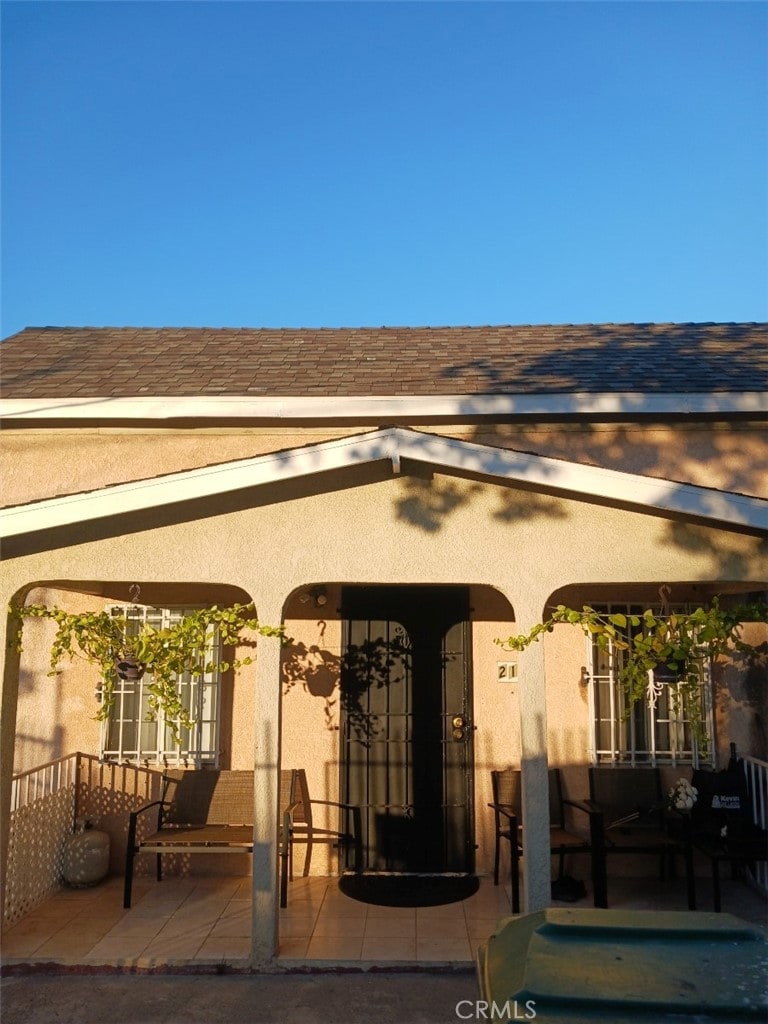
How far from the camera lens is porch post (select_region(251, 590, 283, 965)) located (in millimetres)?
5480

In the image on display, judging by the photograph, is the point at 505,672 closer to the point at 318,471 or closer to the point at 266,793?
the point at 266,793

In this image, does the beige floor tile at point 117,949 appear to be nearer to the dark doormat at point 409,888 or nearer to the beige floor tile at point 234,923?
the beige floor tile at point 234,923

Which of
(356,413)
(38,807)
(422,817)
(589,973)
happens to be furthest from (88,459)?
(589,973)

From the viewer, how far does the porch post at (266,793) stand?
216 inches

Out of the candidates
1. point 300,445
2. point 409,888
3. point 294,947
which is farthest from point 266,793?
point 300,445

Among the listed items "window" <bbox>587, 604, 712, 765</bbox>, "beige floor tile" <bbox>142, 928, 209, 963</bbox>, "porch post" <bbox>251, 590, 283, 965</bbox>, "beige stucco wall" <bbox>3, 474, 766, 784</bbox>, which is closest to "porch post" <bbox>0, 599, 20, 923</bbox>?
"beige stucco wall" <bbox>3, 474, 766, 784</bbox>

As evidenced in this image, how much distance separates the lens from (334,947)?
5828 millimetres

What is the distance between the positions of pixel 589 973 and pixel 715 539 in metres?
3.61

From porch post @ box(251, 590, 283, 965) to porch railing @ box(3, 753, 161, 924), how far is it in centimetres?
207

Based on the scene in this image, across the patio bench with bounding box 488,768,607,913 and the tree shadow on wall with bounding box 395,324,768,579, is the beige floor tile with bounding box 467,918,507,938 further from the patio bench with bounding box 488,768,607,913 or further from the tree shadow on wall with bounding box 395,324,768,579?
the tree shadow on wall with bounding box 395,324,768,579

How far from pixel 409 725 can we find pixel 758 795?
3.08 meters

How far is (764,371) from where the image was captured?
793cm

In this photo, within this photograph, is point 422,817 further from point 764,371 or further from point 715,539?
point 764,371

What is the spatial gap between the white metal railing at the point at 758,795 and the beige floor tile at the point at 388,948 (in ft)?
10.1
